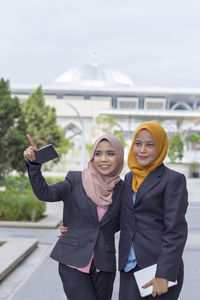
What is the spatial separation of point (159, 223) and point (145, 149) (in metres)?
0.47

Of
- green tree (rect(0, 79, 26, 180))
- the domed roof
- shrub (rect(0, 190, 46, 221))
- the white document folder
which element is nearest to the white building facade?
the domed roof

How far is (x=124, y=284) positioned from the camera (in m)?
→ 2.63

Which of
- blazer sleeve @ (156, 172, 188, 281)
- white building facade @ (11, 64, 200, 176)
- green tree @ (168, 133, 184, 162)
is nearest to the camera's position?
blazer sleeve @ (156, 172, 188, 281)

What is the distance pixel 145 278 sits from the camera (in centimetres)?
249

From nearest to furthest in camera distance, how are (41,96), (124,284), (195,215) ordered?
(124,284)
(195,215)
(41,96)

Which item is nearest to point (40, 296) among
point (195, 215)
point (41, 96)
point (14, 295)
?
point (14, 295)

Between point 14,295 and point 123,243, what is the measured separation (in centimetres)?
274

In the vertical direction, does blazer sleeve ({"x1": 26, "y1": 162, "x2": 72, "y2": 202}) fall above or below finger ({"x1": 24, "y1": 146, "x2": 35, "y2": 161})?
below

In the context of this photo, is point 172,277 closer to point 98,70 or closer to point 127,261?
point 127,261

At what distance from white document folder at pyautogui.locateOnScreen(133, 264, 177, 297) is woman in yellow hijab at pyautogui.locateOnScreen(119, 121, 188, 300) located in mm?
13

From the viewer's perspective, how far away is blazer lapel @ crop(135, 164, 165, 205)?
258cm

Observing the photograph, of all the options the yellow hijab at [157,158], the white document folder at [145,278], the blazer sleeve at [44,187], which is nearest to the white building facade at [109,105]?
the blazer sleeve at [44,187]

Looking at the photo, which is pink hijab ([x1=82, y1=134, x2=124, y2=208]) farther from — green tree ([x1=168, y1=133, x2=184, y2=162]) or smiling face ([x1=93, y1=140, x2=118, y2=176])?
green tree ([x1=168, y1=133, x2=184, y2=162])

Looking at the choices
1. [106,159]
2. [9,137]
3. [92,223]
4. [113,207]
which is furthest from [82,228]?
[9,137]
